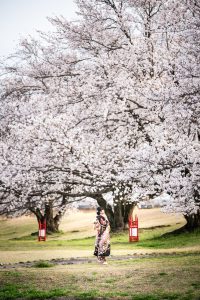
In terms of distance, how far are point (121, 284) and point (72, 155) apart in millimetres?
11203

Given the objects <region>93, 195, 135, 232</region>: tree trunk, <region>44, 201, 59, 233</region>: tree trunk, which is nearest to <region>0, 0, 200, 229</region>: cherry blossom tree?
<region>93, 195, 135, 232</region>: tree trunk

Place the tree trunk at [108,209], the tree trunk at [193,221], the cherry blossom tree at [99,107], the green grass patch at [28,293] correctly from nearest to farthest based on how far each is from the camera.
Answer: the green grass patch at [28,293], the cherry blossom tree at [99,107], the tree trunk at [193,221], the tree trunk at [108,209]

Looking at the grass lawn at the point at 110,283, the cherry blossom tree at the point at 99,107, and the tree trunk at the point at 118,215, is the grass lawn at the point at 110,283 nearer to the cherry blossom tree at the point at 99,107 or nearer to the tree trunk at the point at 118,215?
the cherry blossom tree at the point at 99,107

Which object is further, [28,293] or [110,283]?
[110,283]

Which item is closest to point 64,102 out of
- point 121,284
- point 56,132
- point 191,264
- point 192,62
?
point 56,132

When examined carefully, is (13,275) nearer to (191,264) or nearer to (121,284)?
(121,284)

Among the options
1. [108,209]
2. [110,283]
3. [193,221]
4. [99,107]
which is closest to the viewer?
[110,283]

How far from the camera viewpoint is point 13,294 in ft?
28.6

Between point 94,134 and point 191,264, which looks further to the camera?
point 94,134

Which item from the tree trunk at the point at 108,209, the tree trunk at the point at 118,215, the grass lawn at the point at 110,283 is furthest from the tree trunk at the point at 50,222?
the grass lawn at the point at 110,283

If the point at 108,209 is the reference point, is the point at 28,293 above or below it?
below

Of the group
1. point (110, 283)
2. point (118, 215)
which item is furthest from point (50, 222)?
point (110, 283)

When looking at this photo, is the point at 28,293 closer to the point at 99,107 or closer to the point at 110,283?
the point at 110,283

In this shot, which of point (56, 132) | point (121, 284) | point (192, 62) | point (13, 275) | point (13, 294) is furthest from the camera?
point (56, 132)
